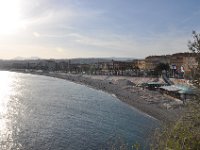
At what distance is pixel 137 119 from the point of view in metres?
56.0

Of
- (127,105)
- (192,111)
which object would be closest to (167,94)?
(127,105)

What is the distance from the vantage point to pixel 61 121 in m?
53.8

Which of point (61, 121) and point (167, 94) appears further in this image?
point (167, 94)

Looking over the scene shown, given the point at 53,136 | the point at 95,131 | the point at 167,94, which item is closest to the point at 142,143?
the point at 95,131

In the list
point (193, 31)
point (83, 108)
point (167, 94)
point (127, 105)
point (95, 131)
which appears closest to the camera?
point (193, 31)

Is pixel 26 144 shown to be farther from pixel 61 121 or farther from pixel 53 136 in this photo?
pixel 61 121

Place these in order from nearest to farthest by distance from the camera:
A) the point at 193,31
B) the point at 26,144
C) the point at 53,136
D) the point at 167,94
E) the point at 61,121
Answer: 1. the point at 193,31
2. the point at 26,144
3. the point at 53,136
4. the point at 61,121
5. the point at 167,94

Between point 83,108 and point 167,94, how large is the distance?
859 inches

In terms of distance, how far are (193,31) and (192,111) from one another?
3.08 metres

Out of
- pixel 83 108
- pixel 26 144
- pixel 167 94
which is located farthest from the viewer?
pixel 167 94

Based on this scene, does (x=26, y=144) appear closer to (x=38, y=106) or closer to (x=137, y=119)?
(x=137, y=119)

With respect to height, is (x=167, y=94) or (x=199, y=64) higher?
(x=199, y=64)

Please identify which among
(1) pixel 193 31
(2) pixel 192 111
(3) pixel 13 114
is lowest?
(3) pixel 13 114

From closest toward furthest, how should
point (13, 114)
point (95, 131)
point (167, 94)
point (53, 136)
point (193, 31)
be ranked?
point (193, 31) < point (53, 136) < point (95, 131) < point (13, 114) < point (167, 94)
